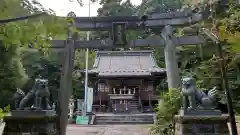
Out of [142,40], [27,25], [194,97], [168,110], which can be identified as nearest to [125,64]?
[142,40]

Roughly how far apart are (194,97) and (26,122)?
3.93 meters

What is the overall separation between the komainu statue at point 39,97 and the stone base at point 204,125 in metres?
3.30

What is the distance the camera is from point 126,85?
21.3 m

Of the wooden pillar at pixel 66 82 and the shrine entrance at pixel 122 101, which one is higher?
the wooden pillar at pixel 66 82

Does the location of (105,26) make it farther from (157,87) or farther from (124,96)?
(157,87)

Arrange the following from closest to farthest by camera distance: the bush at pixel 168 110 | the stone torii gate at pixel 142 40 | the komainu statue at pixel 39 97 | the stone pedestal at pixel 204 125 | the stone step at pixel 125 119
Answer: the stone pedestal at pixel 204 125 < the komainu statue at pixel 39 97 < the bush at pixel 168 110 < the stone torii gate at pixel 142 40 < the stone step at pixel 125 119

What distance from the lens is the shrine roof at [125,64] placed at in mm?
20438

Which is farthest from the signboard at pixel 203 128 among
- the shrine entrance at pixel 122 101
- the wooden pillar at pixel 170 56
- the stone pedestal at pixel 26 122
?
the shrine entrance at pixel 122 101

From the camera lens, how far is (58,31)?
2486 millimetres

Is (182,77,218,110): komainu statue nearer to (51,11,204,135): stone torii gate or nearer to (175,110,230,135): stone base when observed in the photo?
(175,110,230,135): stone base

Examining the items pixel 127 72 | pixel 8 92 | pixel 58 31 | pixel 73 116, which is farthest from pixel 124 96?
pixel 58 31

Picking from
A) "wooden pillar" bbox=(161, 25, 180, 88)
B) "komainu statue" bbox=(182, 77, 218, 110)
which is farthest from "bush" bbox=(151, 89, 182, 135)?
"wooden pillar" bbox=(161, 25, 180, 88)

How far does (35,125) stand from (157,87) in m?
17.1

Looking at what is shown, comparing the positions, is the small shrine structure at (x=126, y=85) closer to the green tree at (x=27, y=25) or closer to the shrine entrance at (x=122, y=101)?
the shrine entrance at (x=122, y=101)
